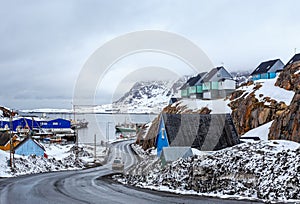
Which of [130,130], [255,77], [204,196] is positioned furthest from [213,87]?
[204,196]

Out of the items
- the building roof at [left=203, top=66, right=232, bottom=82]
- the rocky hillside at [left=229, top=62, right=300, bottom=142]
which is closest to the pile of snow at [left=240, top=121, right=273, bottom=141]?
the rocky hillside at [left=229, top=62, right=300, bottom=142]

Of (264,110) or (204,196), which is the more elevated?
(264,110)

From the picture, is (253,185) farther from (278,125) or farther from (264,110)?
(264,110)

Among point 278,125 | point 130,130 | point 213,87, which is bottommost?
point 130,130

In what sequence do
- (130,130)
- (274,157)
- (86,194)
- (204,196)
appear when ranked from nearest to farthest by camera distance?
(204,196) < (86,194) < (274,157) < (130,130)

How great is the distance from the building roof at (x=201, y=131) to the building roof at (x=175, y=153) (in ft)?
9.89

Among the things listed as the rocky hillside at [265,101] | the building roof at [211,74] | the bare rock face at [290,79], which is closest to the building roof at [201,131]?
the rocky hillside at [265,101]

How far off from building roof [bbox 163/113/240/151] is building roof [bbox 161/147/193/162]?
3014 mm

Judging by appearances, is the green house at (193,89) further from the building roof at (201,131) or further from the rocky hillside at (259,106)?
the building roof at (201,131)

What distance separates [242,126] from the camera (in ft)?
132

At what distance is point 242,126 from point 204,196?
85.5 ft

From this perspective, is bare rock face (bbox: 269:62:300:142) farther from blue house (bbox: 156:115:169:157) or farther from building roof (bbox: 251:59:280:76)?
building roof (bbox: 251:59:280:76)

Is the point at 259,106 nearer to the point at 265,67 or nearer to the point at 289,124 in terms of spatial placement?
the point at 289,124

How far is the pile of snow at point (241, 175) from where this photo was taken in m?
15.3
